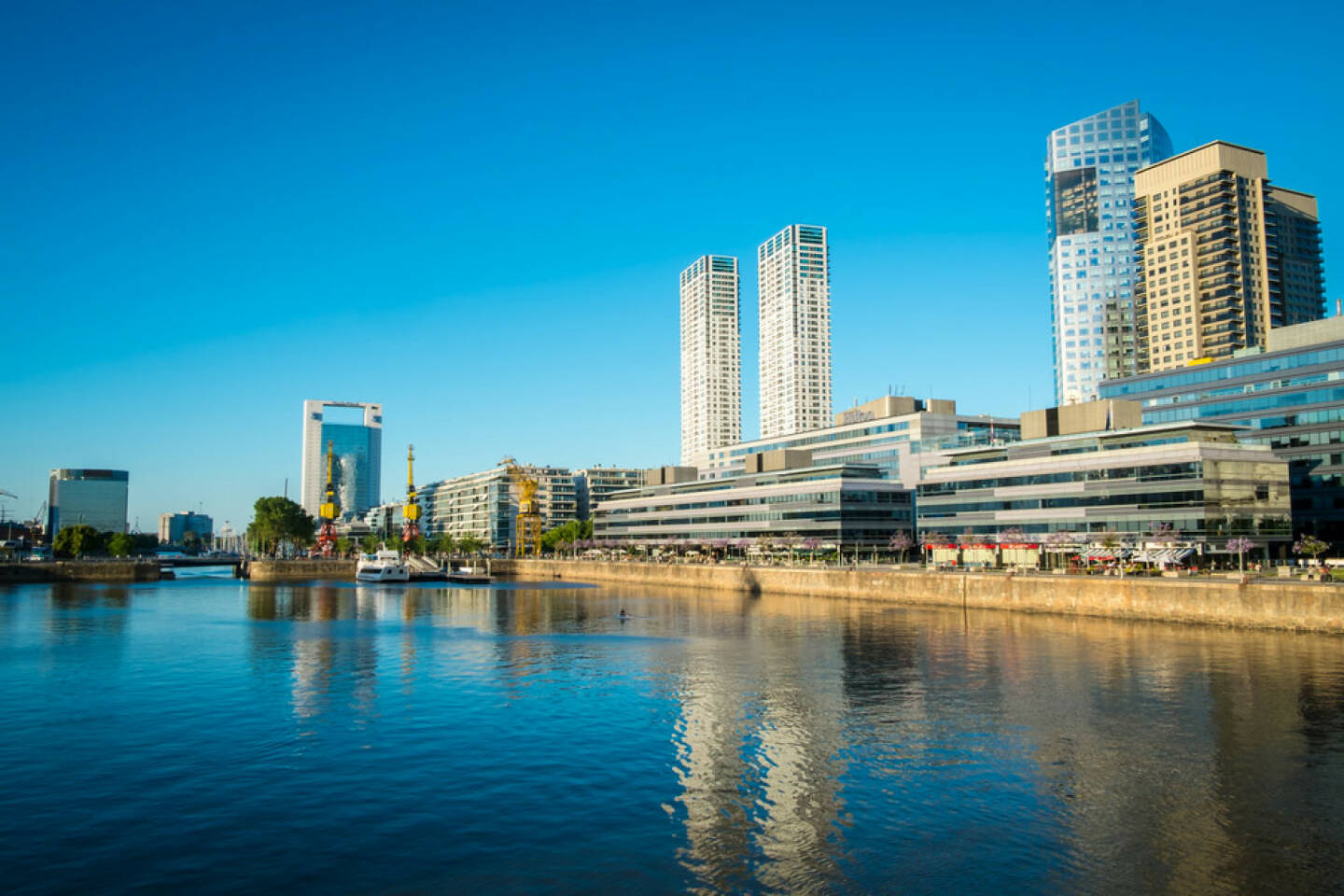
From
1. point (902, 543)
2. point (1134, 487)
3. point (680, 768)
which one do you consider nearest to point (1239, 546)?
point (1134, 487)

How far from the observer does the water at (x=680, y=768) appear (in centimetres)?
2609

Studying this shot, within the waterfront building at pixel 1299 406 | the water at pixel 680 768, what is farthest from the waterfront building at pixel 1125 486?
→ the water at pixel 680 768

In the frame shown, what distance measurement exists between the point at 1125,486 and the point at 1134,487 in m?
1.37

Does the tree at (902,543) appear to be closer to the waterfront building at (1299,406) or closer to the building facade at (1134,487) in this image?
the building facade at (1134,487)

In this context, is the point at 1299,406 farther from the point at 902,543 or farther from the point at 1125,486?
the point at 902,543

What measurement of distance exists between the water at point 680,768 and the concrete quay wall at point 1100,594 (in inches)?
189

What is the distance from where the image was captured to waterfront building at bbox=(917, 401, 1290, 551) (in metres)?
117

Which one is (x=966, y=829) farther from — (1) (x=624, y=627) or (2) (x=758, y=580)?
(2) (x=758, y=580)

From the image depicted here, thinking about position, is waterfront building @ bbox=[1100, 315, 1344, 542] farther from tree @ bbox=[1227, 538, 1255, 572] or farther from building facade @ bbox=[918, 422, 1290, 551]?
tree @ bbox=[1227, 538, 1255, 572]

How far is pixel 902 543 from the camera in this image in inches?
6585

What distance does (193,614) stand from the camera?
112 m

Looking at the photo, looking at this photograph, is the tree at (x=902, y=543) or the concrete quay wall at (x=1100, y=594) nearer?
the concrete quay wall at (x=1100, y=594)

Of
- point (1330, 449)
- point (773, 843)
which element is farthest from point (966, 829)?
point (1330, 449)

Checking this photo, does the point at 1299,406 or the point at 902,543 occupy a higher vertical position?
the point at 1299,406
